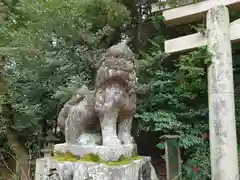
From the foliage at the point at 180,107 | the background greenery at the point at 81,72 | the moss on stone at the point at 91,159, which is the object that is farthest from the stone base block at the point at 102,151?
the foliage at the point at 180,107

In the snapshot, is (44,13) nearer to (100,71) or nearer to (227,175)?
(100,71)

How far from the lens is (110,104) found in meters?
1.64

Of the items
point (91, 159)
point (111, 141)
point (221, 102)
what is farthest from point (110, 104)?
point (221, 102)

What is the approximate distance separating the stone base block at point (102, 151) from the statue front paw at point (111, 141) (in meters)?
0.05

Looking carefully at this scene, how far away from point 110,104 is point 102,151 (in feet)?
1.00

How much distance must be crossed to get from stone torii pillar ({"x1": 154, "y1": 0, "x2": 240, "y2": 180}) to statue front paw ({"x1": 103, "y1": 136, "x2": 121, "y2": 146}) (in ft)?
5.47

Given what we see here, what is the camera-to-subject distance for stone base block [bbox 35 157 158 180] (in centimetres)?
146

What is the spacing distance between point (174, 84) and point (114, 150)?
2.45 meters

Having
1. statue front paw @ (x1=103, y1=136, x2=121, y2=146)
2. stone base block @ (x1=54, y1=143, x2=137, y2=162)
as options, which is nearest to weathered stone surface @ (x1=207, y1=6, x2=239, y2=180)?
stone base block @ (x1=54, y1=143, x2=137, y2=162)

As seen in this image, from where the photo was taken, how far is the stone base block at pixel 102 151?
152 centimetres

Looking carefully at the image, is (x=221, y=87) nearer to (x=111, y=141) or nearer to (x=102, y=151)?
(x=111, y=141)

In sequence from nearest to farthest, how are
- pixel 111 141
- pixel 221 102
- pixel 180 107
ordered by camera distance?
pixel 111 141, pixel 221 102, pixel 180 107

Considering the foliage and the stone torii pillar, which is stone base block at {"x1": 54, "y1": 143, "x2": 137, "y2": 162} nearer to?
the stone torii pillar

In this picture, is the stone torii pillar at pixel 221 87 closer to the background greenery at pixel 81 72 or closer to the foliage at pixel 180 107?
the background greenery at pixel 81 72
